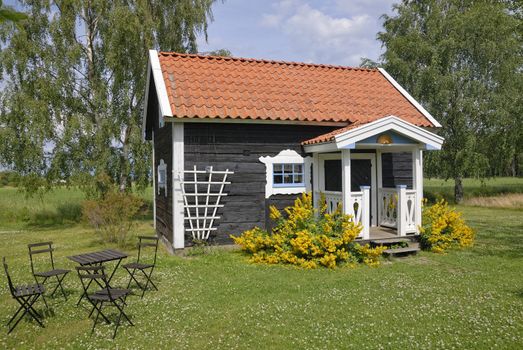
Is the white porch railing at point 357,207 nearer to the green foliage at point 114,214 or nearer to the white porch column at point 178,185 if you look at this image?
the white porch column at point 178,185

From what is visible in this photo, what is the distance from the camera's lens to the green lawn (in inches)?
193

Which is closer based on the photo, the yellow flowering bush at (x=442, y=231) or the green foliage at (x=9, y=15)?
the green foliage at (x=9, y=15)

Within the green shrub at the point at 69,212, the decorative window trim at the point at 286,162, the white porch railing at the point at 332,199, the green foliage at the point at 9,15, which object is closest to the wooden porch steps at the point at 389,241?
the white porch railing at the point at 332,199

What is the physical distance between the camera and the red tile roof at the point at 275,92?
1004 cm

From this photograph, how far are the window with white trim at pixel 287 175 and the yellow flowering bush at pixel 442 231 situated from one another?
3268mm

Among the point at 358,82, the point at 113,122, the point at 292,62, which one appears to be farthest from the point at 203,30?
the point at 358,82

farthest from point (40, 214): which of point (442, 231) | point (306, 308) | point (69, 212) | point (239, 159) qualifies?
point (442, 231)

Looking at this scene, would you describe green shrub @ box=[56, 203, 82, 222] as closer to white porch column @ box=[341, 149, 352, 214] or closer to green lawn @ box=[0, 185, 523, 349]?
green lawn @ box=[0, 185, 523, 349]

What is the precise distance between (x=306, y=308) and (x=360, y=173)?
19.2 ft

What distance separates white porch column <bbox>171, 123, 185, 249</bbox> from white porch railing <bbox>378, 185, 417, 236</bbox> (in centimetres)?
521

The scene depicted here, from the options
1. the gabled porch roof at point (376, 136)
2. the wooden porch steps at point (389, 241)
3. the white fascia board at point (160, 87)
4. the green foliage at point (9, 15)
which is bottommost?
the wooden porch steps at point (389, 241)

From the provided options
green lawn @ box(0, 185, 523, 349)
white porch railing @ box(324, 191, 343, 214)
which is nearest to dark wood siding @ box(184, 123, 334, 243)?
white porch railing @ box(324, 191, 343, 214)

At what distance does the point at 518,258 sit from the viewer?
30.6 feet

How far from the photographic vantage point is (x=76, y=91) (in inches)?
671
